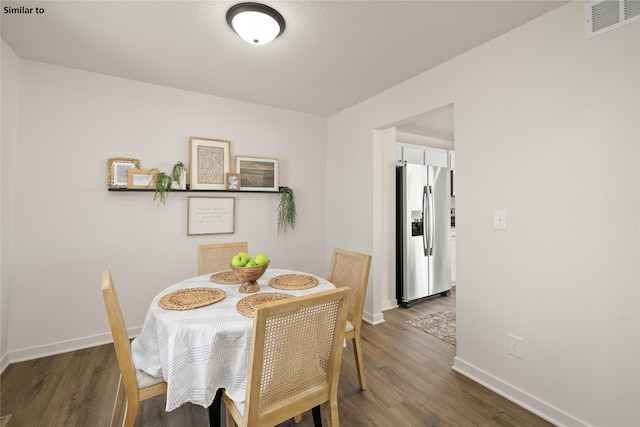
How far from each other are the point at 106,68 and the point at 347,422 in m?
3.41

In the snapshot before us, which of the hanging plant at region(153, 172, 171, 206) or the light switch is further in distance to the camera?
the hanging plant at region(153, 172, 171, 206)

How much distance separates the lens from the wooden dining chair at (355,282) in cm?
200

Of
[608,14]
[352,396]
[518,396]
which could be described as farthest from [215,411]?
[608,14]

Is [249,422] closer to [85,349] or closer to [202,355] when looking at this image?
[202,355]

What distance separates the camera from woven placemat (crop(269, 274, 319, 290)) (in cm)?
184

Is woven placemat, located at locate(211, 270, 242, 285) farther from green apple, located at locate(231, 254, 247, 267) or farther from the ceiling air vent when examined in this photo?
the ceiling air vent

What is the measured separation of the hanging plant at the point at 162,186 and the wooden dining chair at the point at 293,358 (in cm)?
215

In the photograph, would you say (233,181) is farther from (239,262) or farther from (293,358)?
(293,358)

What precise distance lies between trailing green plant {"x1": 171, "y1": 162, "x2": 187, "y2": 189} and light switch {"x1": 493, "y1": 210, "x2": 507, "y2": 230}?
285 centimetres

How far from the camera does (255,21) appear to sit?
174cm

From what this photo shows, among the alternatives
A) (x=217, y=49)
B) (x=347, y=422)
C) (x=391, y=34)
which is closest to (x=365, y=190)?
(x=391, y=34)

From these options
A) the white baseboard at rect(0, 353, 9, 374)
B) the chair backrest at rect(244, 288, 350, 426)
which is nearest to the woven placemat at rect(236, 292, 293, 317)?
the chair backrest at rect(244, 288, 350, 426)

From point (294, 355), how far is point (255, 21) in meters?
1.89

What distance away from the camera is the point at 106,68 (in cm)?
253
